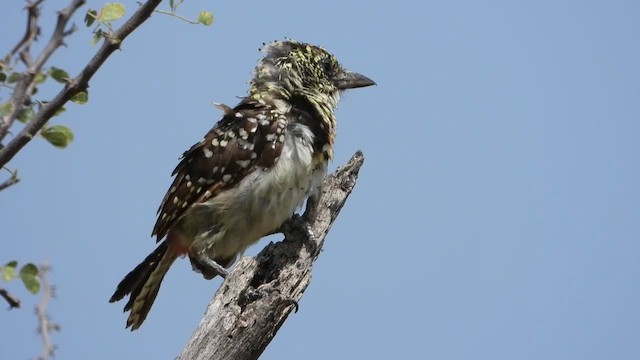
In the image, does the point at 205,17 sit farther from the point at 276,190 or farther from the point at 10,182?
the point at 276,190

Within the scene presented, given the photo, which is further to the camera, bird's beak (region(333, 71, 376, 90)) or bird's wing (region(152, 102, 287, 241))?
bird's beak (region(333, 71, 376, 90))

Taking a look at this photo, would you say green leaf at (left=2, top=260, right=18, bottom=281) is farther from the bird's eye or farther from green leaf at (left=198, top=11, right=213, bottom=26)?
the bird's eye

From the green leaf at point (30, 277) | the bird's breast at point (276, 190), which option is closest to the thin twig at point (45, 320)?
the green leaf at point (30, 277)

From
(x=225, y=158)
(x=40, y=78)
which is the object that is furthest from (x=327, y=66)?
(x=40, y=78)

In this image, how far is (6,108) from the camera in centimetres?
129

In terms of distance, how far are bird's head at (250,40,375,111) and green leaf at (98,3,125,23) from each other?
3.56m

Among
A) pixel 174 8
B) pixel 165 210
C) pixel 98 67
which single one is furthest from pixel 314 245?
pixel 98 67

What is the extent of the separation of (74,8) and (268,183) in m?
3.38

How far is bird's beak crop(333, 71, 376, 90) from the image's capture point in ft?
17.7

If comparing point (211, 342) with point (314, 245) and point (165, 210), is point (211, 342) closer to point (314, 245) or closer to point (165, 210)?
point (314, 245)

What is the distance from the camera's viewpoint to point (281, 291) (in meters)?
3.90

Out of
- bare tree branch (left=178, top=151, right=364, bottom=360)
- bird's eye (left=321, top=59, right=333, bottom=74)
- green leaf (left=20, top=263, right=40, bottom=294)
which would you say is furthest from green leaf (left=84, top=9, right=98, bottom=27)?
bird's eye (left=321, top=59, right=333, bottom=74)

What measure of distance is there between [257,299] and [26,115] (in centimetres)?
252

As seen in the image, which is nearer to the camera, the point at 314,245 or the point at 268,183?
the point at 314,245
